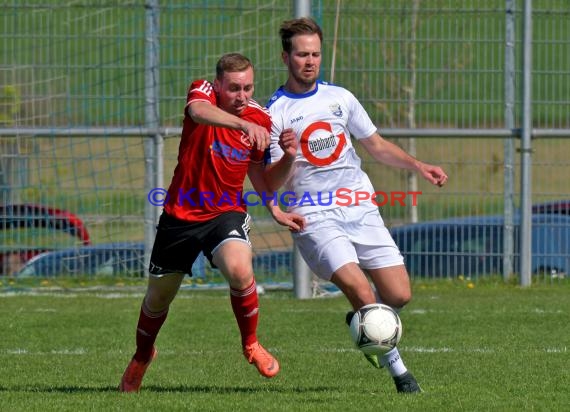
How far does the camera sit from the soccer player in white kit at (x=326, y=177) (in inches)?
290

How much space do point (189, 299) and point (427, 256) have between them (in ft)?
9.34

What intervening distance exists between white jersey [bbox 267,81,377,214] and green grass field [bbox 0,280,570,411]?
1120 mm

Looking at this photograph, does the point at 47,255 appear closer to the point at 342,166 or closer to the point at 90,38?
the point at 90,38

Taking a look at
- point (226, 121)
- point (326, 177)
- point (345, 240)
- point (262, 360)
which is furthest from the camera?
point (326, 177)

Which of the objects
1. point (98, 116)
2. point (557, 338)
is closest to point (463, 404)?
point (557, 338)

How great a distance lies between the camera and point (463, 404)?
6547mm

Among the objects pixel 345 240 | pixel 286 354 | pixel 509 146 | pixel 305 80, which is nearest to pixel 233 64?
pixel 305 80

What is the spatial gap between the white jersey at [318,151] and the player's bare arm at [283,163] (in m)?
0.12

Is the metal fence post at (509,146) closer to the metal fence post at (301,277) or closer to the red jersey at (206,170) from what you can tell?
the metal fence post at (301,277)

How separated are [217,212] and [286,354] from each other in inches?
83.7

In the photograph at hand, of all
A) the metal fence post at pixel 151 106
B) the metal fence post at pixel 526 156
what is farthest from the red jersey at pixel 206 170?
the metal fence post at pixel 526 156

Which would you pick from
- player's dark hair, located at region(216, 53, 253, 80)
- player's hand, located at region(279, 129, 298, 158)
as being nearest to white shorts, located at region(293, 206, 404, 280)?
player's hand, located at region(279, 129, 298, 158)

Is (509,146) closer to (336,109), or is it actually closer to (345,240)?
(336,109)

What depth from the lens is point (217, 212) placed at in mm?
7203
